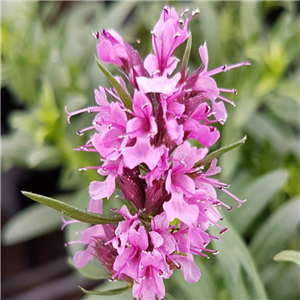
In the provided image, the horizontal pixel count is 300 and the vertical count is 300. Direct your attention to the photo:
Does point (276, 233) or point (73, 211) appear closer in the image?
point (73, 211)

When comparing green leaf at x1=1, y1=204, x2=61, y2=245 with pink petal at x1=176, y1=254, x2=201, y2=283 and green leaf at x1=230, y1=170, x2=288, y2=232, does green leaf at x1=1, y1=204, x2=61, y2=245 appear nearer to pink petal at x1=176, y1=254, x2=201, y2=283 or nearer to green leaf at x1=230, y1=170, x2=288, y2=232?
green leaf at x1=230, y1=170, x2=288, y2=232

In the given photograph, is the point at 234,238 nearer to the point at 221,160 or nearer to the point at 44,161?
the point at 221,160

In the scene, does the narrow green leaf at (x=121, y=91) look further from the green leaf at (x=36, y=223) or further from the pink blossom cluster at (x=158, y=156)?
the green leaf at (x=36, y=223)

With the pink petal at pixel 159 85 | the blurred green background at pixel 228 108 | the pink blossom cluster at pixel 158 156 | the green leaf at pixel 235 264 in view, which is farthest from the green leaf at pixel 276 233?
the pink petal at pixel 159 85

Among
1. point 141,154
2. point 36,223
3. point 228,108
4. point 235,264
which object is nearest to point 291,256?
point 235,264

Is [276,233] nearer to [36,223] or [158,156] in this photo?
[158,156]

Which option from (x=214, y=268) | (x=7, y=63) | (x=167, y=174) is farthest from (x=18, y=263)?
(x=167, y=174)

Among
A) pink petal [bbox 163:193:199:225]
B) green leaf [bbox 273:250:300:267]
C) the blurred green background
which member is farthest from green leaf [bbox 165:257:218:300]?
pink petal [bbox 163:193:199:225]
